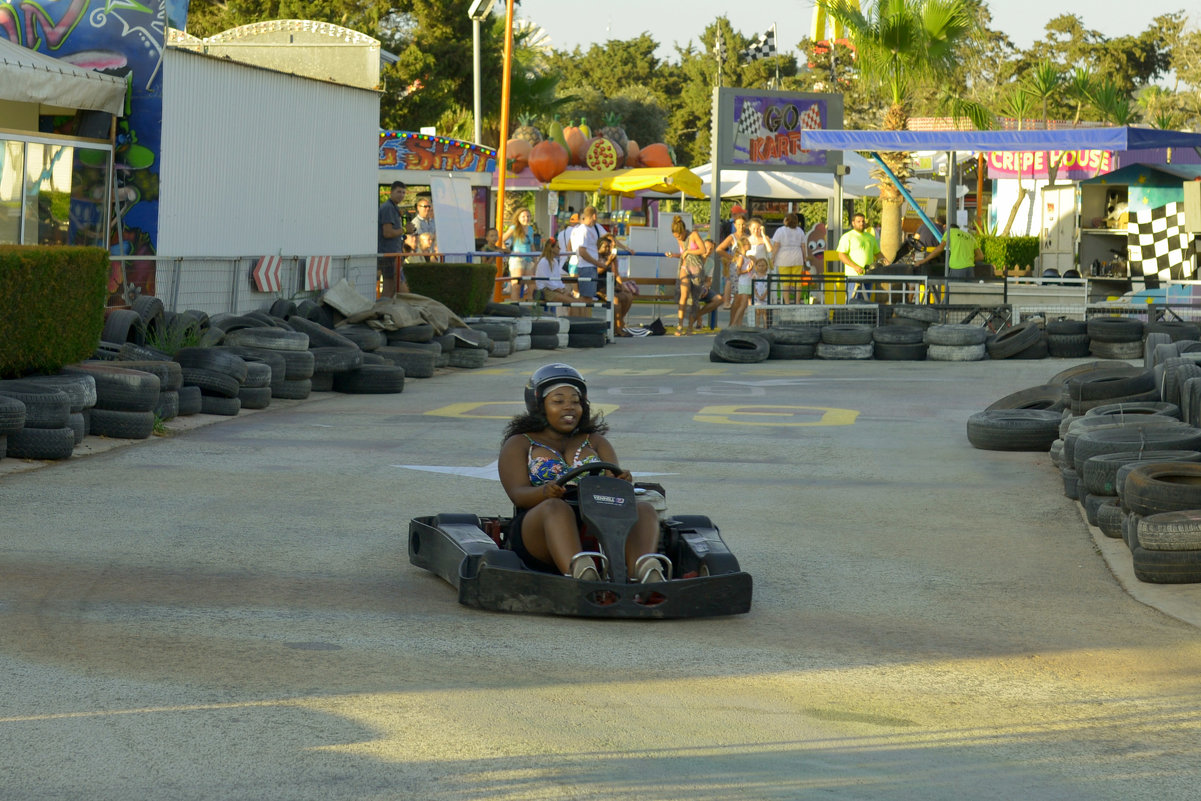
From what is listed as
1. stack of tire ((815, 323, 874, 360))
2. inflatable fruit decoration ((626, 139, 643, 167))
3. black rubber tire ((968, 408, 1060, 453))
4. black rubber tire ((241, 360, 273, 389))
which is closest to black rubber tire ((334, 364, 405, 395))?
black rubber tire ((241, 360, 273, 389))

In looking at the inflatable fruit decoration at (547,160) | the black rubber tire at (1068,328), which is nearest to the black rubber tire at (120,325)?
the black rubber tire at (1068,328)

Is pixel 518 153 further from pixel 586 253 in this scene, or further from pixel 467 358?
pixel 467 358

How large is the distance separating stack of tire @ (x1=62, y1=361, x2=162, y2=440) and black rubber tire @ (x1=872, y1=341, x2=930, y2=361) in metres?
11.0

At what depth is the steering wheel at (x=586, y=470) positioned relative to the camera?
625cm

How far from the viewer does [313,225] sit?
62.6 feet

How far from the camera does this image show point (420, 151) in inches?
1182

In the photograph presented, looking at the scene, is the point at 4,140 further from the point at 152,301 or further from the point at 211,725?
the point at 211,725

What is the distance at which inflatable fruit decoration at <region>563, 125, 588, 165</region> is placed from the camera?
34938mm

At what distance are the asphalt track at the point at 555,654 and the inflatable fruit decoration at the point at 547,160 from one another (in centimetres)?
2336

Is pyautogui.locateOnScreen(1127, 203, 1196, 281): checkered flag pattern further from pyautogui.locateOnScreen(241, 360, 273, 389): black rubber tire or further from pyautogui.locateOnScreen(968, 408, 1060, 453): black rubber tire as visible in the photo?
pyautogui.locateOnScreen(241, 360, 273, 389): black rubber tire

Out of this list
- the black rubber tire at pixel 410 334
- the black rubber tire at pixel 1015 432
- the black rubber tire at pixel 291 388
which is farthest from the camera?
the black rubber tire at pixel 410 334

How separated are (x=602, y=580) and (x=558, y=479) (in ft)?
1.75

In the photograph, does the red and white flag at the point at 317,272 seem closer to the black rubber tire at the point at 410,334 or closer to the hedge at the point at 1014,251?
the black rubber tire at the point at 410,334

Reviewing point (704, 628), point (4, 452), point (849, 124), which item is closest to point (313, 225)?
point (4, 452)
